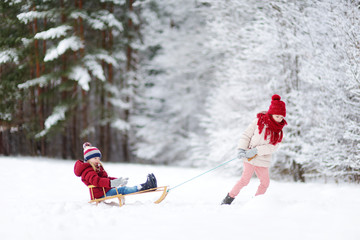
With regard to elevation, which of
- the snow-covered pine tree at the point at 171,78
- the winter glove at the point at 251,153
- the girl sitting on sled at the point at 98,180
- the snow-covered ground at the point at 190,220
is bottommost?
the snow-covered ground at the point at 190,220

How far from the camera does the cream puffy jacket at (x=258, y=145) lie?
4699 mm

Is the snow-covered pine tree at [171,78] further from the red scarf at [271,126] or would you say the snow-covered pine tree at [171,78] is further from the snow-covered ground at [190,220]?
the red scarf at [271,126]

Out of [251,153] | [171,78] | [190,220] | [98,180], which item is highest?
[171,78]

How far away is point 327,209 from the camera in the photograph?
3826mm

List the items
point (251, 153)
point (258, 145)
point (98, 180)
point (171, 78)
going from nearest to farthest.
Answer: point (98, 180), point (251, 153), point (258, 145), point (171, 78)

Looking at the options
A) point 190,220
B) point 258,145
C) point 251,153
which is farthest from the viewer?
point 258,145

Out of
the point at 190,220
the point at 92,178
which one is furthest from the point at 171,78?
the point at 190,220

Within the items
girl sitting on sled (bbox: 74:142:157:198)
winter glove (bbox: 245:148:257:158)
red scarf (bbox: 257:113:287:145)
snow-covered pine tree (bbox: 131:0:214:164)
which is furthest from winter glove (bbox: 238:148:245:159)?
snow-covered pine tree (bbox: 131:0:214:164)

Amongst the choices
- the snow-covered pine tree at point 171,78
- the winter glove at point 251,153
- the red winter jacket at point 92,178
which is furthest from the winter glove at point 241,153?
the snow-covered pine tree at point 171,78

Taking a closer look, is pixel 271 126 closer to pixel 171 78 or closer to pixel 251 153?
pixel 251 153

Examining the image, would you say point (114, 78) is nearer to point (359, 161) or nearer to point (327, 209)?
point (359, 161)

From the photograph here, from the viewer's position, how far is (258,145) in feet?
15.6

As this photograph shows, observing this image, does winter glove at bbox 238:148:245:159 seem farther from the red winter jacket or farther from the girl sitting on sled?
the red winter jacket

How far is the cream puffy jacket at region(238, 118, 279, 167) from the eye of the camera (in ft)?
15.4
